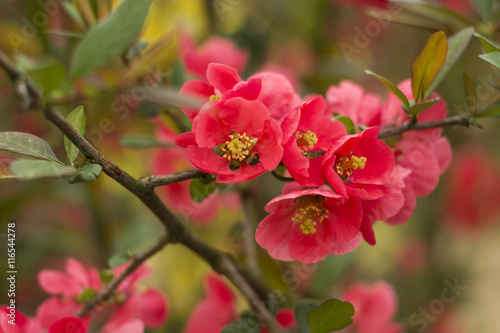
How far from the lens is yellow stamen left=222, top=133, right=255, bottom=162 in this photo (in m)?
0.50

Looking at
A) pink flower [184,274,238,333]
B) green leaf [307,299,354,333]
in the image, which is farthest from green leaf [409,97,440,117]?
pink flower [184,274,238,333]

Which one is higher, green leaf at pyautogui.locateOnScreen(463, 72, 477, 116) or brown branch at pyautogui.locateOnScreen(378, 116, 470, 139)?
green leaf at pyautogui.locateOnScreen(463, 72, 477, 116)

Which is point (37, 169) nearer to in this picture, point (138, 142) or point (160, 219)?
point (160, 219)

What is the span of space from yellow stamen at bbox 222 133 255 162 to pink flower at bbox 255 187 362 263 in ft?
0.20

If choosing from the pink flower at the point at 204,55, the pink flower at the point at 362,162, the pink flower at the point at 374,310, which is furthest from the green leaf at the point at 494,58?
the pink flower at the point at 204,55

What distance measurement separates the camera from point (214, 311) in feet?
2.65

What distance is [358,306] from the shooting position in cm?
86

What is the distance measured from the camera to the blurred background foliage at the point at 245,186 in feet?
3.19

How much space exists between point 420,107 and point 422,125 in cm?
3

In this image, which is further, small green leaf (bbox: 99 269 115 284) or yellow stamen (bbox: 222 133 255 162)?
small green leaf (bbox: 99 269 115 284)

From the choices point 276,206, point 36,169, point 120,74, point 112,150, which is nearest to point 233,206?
point 112,150

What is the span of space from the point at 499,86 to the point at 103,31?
489 mm

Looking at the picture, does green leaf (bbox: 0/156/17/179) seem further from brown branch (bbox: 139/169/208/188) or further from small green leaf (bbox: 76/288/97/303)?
small green leaf (bbox: 76/288/97/303)

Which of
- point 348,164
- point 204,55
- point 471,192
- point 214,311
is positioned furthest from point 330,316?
point 471,192
